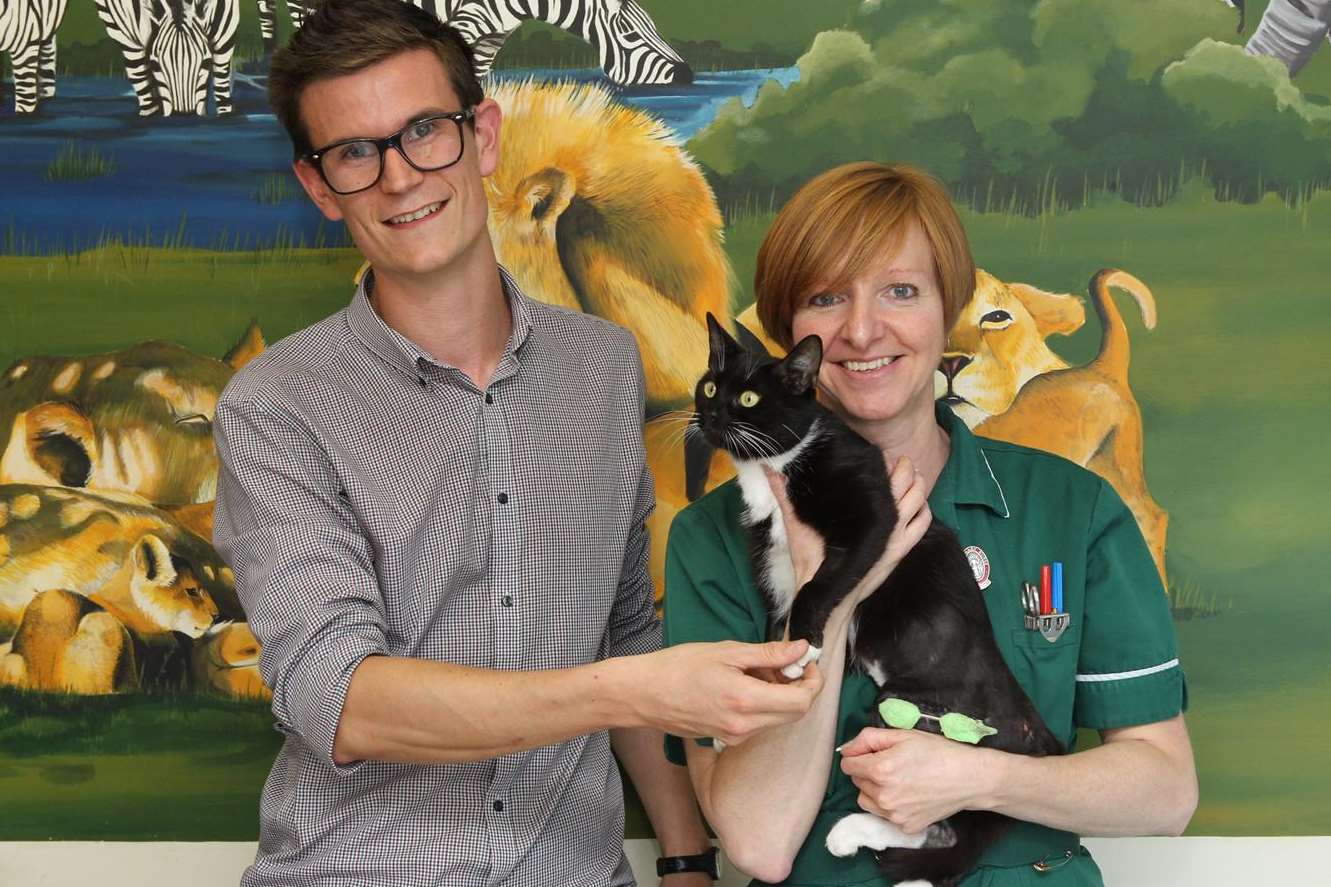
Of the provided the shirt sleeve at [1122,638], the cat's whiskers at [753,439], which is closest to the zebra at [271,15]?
the cat's whiskers at [753,439]

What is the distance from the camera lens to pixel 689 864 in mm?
2162

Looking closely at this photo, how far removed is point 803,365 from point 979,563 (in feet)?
1.32

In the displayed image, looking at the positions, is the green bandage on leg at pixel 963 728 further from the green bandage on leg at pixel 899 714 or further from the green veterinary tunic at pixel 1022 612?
the green veterinary tunic at pixel 1022 612

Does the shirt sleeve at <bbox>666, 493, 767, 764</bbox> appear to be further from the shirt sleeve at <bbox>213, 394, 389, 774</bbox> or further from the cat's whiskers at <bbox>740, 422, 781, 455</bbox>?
the shirt sleeve at <bbox>213, 394, 389, 774</bbox>

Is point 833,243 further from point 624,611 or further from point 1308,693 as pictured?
point 1308,693

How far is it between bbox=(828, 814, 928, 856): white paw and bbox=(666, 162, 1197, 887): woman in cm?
6

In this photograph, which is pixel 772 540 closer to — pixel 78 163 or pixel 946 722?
pixel 946 722

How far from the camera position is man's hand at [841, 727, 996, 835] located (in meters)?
1.53

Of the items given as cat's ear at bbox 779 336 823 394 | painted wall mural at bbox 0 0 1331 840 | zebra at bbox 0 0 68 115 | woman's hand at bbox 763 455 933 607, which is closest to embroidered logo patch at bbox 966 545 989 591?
woman's hand at bbox 763 455 933 607

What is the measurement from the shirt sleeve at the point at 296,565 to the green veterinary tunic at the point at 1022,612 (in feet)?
1.50

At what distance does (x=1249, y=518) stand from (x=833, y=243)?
1.08m

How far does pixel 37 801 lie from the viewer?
2.40 m

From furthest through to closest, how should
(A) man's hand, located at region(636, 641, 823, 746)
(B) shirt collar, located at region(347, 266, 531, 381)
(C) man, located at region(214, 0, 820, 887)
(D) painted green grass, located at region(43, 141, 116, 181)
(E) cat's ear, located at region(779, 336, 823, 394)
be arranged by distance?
(D) painted green grass, located at region(43, 141, 116, 181), (B) shirt collar, located at region(347, 266, 531, 381), (C) man, located at region(214, 0, 820, 887), (E) cat's ear, located at region(779, 336, 823, 394), (A) man's hand, located at region(636, 641, 823, 746)

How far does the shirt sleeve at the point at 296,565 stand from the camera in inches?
63.8
